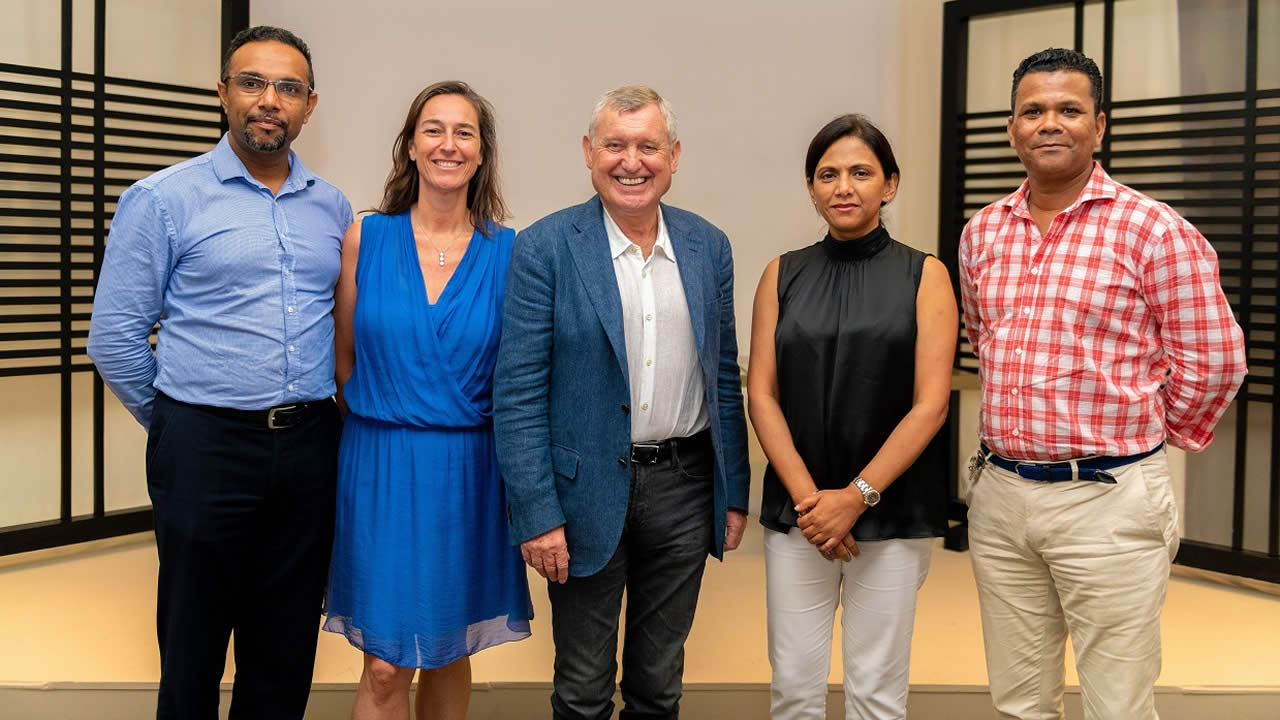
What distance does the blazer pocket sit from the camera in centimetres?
223

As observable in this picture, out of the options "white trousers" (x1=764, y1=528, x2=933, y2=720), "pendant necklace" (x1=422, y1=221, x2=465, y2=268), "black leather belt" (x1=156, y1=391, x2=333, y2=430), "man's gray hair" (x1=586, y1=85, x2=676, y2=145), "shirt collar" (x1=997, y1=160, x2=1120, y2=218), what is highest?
"man's gray hair" (x1=586, y1=85, x2=676, y2=145)

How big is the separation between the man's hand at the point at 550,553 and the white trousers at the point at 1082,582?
0.95 meters

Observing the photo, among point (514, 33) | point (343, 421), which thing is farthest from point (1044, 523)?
point (514, 33)

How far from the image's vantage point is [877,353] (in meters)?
2.28

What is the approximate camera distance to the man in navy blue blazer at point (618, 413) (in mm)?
2221

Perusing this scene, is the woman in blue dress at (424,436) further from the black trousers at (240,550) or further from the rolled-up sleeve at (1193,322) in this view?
the rolled-up sleeve at (1193,322)

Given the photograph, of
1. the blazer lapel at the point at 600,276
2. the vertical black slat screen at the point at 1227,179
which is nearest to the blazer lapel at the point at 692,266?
the blazer lapel at the point at 600,276

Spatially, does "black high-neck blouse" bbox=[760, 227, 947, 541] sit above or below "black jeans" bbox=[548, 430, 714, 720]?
above

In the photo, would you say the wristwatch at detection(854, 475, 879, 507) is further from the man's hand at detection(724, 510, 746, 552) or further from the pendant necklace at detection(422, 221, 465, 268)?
the pendant necklace at detection(422, 221, 465, 268)

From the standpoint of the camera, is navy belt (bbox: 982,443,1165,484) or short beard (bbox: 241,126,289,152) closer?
navy belt (bbox: 982,443,1165,484)

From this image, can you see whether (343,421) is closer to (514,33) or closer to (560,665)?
(560,665)

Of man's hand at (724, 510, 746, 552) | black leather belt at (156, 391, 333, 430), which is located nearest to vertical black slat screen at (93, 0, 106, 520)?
black leather belt at (156, 391, 333, 430)

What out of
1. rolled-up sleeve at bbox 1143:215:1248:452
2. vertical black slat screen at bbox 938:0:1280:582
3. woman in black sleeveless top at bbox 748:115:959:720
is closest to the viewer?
rolled-up sleeve at bbox 1143:215:1248:452

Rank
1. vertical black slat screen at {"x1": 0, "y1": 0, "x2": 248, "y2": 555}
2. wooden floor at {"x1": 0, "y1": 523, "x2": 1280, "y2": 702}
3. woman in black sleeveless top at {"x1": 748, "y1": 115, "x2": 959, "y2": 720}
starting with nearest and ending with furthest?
woman in black sleeveless top at {"x1": 748, "y1": 115, "x2": 959, "y2": 720} < wooden floor at {"x1": 0, "y1": 523, "x2": 1280, "y2": 702} < vertical black slat screen at {"x1": 0, "y1": 0, "x2": 248, "y2": 555}
